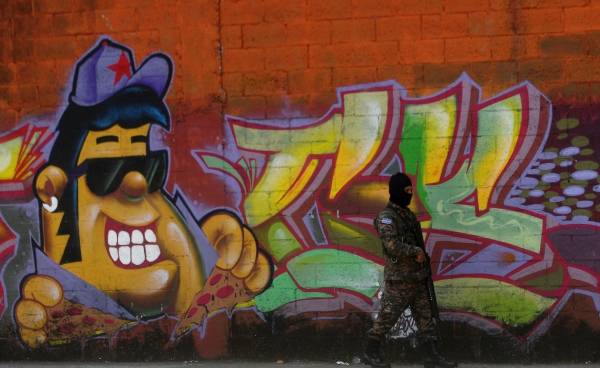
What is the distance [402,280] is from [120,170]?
269cm

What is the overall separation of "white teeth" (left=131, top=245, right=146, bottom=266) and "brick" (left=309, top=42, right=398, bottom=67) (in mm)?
2218

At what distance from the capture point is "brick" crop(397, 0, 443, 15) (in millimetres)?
6055

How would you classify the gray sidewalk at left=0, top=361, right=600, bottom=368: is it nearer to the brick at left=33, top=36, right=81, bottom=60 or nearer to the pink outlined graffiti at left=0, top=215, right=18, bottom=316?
the pink outlined graffiti at left=0, top=215, right=18, bottom=316

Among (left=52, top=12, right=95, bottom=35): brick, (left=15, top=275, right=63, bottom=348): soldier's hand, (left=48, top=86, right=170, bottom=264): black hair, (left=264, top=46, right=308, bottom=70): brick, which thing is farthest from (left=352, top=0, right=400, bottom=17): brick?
(left=15, top=275, right=63, bottom=348): soldier's hand

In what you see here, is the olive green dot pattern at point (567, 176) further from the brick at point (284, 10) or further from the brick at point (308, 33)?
the brick at point (284, 10)

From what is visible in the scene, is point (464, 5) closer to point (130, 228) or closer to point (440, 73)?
point (440, 73)

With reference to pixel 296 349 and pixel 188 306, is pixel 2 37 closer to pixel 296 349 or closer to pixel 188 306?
pixel 188 306

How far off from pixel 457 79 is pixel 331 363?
2.65m

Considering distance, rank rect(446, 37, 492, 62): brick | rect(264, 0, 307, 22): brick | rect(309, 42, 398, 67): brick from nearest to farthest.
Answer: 1. rect(446, 37, 492, 62): brick
2. rect(309, 42, 398, 67): brick
3. rect(264, 0, 307, 22): brick

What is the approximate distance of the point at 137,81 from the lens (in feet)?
21.0

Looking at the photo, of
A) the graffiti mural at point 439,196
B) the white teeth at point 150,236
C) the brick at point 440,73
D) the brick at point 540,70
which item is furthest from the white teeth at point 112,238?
the brick at point 540,70

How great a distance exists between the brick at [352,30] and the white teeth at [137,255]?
249cm

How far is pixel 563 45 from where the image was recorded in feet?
19.5

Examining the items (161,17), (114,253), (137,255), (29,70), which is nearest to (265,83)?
(161,17)
